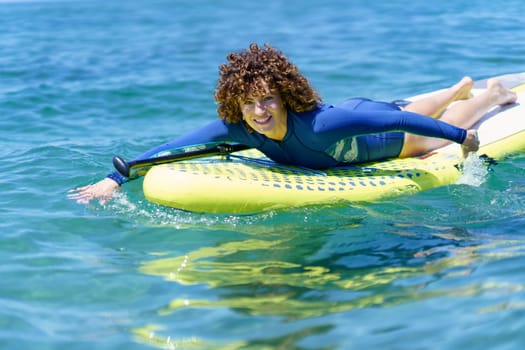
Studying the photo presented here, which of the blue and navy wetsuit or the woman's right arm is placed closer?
the blue and navy wetsuit

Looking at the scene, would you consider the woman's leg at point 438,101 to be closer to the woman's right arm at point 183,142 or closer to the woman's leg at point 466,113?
the woman's leg at point 466,113

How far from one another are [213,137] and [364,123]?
961mm

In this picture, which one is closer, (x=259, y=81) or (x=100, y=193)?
(x=259, y=81)

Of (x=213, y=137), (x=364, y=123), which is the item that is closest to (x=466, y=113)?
(x=364, y=123)

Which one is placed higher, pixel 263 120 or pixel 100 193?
pixel 263 120

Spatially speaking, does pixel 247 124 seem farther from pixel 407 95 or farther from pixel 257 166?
pixel 407 95

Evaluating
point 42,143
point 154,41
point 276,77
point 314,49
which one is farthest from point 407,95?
point 154,41

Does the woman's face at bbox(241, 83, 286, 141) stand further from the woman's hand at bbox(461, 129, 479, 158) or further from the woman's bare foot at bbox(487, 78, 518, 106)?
the woman's bare foot at bbox(487, 78, 518, 106)

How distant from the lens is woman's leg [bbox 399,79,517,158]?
5.47m

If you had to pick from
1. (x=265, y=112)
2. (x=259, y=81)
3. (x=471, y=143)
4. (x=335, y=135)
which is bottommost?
(x=471, y=143)

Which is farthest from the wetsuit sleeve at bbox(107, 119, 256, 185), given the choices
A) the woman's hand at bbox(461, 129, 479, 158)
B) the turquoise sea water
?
the woman's hand at bbox(461, 129, 479, 158)

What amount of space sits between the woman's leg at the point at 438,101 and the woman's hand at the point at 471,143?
2.06 ft

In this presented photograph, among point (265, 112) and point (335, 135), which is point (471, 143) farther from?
point (265, 112)

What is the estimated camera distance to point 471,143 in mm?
5047
